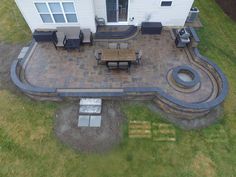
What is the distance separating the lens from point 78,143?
27.5 feet

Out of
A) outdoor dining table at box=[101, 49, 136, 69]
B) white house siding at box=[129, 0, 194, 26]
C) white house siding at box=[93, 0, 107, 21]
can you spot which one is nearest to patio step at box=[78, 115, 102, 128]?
outdoor dining table at box=[101, 49, 136, 69]

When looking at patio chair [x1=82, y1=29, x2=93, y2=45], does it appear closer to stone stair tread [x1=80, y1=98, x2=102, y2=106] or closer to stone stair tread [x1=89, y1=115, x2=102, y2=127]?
stone stair tread [x1=80, y1=98, x2=102, y2=106]

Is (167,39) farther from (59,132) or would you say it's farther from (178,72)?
(59,132)

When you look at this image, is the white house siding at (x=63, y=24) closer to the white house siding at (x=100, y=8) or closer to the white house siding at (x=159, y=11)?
the white house siding at (x=100, y=8)

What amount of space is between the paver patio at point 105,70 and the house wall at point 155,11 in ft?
5.00

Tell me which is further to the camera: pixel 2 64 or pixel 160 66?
pixel 2 64

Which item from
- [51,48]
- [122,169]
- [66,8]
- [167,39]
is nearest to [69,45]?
[51,48]

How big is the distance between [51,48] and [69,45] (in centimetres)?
135

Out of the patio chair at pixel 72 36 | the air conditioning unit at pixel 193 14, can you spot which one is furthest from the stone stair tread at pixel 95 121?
the air conditioning unit at pixel 193 14

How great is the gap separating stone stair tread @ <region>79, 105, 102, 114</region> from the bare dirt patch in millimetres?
310

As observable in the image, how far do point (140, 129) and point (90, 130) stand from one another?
248cm

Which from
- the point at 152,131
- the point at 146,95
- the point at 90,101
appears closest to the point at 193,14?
the point at 146,95

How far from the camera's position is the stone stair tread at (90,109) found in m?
8.96

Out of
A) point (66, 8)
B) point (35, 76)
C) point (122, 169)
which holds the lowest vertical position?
point (122, 169)
